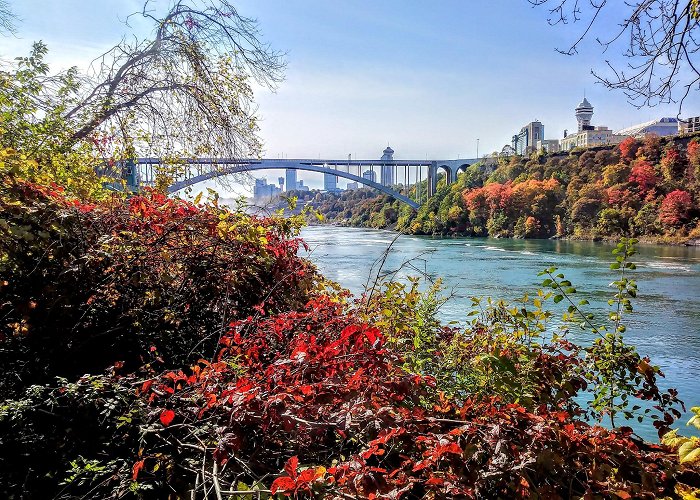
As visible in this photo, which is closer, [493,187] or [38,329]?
[38,329]

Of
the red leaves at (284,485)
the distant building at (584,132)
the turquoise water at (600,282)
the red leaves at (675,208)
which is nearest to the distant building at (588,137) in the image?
the distant building at (584,132)

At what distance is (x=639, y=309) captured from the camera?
952cm

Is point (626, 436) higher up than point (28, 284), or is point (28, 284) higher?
point (28, 284)

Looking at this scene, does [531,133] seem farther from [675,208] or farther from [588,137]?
[675,208]

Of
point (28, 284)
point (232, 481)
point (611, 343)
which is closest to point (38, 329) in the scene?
point (28, 284)

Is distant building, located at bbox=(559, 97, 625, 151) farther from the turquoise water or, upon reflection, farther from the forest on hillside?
the turquoise water

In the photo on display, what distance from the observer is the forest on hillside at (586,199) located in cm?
2730

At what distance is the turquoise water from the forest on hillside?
5.43m

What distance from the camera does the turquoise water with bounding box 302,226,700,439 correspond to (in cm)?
618

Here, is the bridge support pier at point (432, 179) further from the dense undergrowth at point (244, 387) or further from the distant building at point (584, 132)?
the dense undergrowth at point (244, 387)

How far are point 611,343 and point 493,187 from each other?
37.7 meters

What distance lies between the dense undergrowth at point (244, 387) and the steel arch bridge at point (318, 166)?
1.90 m

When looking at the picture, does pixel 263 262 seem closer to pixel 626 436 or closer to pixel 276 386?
pixel 276 386

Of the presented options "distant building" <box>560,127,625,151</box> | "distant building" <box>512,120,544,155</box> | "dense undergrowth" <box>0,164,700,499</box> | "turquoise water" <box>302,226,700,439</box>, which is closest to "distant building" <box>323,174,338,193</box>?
"turquoise water" <box>302,226,700,439</box>
